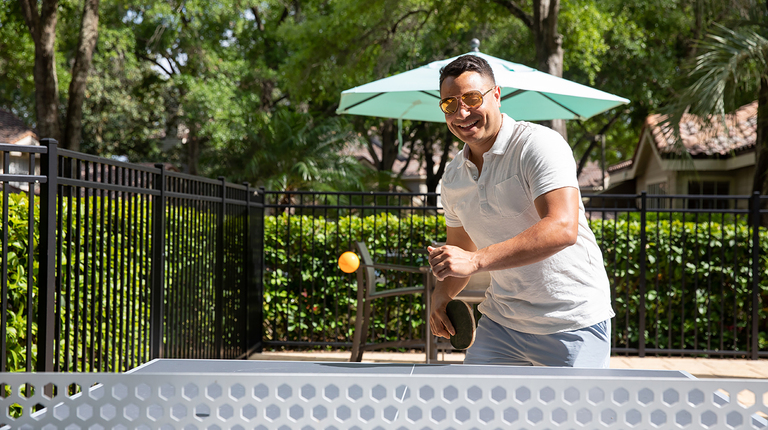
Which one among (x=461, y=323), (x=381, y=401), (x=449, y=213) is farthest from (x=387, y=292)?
(x=381, y=401)

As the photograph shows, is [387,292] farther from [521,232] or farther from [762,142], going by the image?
[762,142]

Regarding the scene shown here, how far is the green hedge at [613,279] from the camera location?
678 centimetres

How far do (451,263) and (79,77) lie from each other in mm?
12785

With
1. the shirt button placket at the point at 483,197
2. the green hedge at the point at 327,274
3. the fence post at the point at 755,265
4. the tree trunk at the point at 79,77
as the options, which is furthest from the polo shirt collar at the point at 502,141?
the tree trunk at the point at 79,77

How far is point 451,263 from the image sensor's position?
1.61 m

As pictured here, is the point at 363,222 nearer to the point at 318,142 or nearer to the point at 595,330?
the point at 595,330

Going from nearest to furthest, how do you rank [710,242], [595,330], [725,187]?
[595,330]
[710,242]
[725,187]

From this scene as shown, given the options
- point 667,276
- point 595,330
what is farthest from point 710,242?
point 595,330

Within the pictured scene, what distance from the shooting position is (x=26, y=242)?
140 inches

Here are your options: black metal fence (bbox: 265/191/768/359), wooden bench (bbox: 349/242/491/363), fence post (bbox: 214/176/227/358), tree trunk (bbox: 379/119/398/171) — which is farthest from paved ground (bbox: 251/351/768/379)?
tree trunk (bbox: 379/119/398/171)

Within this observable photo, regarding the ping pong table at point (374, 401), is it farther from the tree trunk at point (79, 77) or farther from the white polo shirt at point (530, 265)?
the tree trunk at point (79, 77)

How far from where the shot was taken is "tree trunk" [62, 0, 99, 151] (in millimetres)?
12352

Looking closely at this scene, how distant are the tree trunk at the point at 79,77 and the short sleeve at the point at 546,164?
12.1m

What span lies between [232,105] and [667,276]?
54.6 feet
